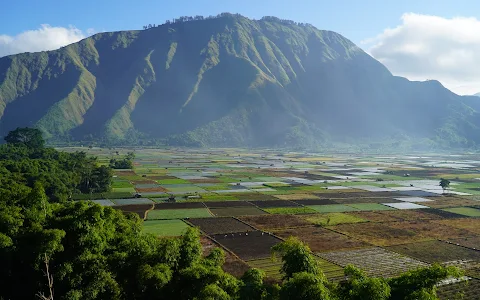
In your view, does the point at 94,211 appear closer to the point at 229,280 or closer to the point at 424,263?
the point at 229,280

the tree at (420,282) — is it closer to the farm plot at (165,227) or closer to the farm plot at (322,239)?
the farm plot at (322,239)

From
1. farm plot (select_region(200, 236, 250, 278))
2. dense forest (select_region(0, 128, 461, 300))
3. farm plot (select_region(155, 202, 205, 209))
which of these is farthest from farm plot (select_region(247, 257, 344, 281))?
farm plot (select_region(155, 202, 205, 209))

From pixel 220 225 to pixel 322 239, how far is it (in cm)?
1481

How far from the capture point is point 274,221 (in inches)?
2233

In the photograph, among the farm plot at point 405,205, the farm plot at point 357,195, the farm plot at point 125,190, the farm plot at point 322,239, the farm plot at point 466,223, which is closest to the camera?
the farm plot at point 322,239

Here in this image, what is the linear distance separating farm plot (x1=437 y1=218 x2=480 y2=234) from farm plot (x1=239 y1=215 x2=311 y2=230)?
849 inches

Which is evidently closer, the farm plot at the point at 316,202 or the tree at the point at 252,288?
the tree at the point at 252,288

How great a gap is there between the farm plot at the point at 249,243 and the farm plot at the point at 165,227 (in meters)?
5.22

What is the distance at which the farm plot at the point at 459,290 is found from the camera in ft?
98.4

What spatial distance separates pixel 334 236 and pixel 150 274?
112 feet

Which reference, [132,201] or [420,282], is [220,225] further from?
[420,282]

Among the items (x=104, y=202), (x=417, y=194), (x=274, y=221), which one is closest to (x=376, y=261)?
(x=274, y=221)

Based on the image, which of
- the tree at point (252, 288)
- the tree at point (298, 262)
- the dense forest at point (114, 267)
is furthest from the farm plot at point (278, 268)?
the tree at point (298, 262)

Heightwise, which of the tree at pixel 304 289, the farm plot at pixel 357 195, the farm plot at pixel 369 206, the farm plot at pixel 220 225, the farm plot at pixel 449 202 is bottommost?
the farm plot at pixel 220 225
